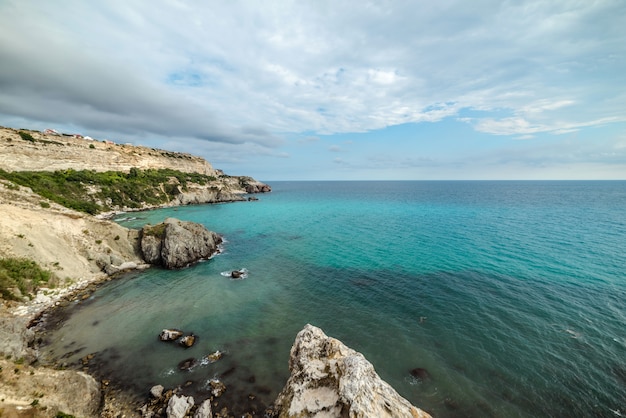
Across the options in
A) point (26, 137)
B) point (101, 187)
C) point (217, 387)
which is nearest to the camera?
point (217, 387)

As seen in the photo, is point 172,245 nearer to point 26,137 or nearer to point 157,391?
point 157,391

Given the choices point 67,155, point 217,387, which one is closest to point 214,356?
point 217,387

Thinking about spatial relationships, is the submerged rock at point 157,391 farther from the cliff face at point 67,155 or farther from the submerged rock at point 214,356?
the cliff face at point 67,155

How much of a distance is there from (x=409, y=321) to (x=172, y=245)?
1419 inches

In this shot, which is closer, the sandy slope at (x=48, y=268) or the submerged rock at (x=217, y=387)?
the sandy slope at (x=48, y=268)

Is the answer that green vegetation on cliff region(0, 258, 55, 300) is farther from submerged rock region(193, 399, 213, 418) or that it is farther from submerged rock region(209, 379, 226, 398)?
submerged rock region(193, 399, 213, 418)

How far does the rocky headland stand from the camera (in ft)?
34.4

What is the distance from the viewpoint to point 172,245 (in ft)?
131

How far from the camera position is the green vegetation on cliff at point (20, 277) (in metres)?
24.5

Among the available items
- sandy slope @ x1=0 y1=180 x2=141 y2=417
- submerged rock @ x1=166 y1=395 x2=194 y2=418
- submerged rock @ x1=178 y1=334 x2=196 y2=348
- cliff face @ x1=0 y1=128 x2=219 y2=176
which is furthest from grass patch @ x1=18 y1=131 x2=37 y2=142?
submerged rock @ x1=166 y1=395 x2=194 y2=418

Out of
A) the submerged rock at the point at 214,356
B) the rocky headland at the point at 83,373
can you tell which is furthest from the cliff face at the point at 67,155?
the submerged rock at the point at 214,356

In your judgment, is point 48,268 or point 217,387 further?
point 48,268

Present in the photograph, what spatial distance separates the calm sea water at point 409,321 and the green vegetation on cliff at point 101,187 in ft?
163

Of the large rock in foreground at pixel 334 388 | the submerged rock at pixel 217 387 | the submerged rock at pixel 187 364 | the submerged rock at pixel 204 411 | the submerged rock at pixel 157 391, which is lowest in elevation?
the submerged rock at pixel 187 364
